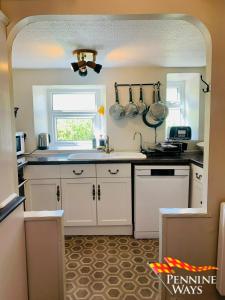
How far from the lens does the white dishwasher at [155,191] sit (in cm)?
249

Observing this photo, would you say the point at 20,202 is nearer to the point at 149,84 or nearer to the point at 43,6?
the point at 43,6

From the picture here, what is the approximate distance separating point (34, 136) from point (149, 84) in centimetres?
172

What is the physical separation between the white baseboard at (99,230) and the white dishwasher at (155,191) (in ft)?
0.61

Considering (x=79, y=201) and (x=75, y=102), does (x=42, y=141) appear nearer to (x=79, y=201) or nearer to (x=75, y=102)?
(x=75, y=102)

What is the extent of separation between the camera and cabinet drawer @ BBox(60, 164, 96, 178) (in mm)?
2537

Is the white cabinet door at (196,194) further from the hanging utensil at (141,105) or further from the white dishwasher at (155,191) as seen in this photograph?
the hanging utensil at (141,105)

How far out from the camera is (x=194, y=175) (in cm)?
243

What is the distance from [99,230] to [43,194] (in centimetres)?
79

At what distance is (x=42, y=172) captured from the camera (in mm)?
2551

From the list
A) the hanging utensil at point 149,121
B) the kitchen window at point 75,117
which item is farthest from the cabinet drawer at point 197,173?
the kitchen window at point 75,117

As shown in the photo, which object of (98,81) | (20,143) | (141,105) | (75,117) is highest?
(98,81)

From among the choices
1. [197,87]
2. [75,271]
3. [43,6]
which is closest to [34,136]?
[75,271]

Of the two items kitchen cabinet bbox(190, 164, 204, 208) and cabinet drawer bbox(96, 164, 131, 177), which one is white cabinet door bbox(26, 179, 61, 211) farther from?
kitchen cabinet bbox(190, 164, 204, 208)

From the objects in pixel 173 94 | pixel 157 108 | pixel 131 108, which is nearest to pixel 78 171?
pixel 131 108
